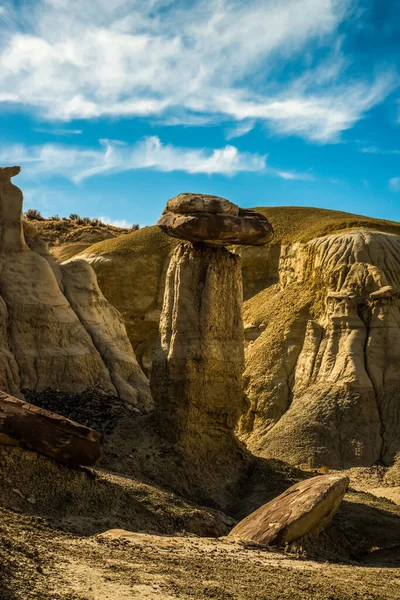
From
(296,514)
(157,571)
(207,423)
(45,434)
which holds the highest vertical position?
(207,423)

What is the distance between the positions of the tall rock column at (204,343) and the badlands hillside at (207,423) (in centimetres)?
4

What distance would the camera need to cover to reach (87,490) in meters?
19.0

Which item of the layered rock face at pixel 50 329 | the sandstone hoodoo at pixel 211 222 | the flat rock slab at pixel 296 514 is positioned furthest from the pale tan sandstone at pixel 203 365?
the flat rock slab at pixel 296 514

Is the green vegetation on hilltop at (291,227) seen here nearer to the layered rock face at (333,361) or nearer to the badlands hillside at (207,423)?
the badlands hillside at (207,423)

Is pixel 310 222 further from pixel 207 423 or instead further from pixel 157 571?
pixel 157 571

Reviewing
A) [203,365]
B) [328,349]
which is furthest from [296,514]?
[328,349]

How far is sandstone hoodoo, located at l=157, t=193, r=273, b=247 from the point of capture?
24.1 m

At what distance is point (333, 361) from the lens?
3509cm

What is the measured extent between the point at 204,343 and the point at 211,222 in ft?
8.81

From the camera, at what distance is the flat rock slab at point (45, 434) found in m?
18.6

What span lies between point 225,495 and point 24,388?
5.85 meters

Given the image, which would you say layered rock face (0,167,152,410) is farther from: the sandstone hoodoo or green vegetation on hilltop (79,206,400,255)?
green vegetation on hilltop (79,206,400,255)

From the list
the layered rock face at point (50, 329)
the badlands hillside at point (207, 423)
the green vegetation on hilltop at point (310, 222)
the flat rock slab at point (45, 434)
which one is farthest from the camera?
the green vegetation on hilltop at point (310, 222)

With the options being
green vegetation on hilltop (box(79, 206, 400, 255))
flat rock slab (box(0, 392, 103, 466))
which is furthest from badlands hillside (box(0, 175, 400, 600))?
green vegetation on hilltop (box(79, 206, 400, 255))
